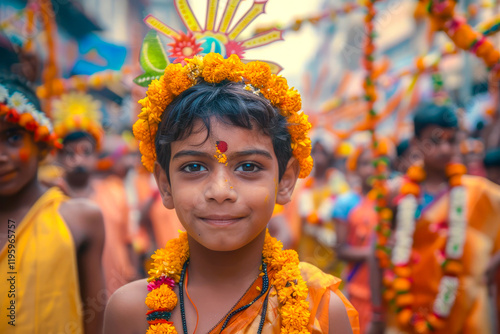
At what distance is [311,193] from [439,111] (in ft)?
7.71

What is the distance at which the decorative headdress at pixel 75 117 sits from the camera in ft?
15.1

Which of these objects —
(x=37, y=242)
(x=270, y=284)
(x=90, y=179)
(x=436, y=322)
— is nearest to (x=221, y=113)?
(x=270, y=284)

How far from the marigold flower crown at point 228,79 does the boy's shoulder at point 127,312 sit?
71cm

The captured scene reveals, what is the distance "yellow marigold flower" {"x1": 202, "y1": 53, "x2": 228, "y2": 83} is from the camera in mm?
1650

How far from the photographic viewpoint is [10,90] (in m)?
2.39

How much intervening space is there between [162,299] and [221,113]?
2.48 ft

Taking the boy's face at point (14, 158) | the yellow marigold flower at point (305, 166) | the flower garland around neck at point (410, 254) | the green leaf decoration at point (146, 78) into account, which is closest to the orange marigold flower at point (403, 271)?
the flower garland around neck at point (410, 254)

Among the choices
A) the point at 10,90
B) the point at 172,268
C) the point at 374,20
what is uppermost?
the point at 374,20

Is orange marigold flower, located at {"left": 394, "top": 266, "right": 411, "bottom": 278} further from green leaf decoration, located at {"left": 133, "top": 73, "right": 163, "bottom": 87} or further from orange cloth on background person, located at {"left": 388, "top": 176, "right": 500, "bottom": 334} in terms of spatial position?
green leaf decoration, located at {"left": 133, "top": 73, "right": 163, "bottom": 87}

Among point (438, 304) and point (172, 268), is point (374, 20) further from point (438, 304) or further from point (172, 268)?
point (172, 268)

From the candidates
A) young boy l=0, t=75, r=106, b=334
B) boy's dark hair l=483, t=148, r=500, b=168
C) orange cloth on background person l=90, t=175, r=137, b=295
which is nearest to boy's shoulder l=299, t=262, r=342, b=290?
young boy l=0, t=75, r=106, b=334

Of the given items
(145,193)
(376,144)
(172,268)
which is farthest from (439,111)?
(145,193)

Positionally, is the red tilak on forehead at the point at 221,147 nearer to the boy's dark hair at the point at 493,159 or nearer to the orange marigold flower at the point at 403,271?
the orange marigold flower at the point at 403,271

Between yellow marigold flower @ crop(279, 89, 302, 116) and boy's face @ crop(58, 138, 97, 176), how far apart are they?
11.6 ft
